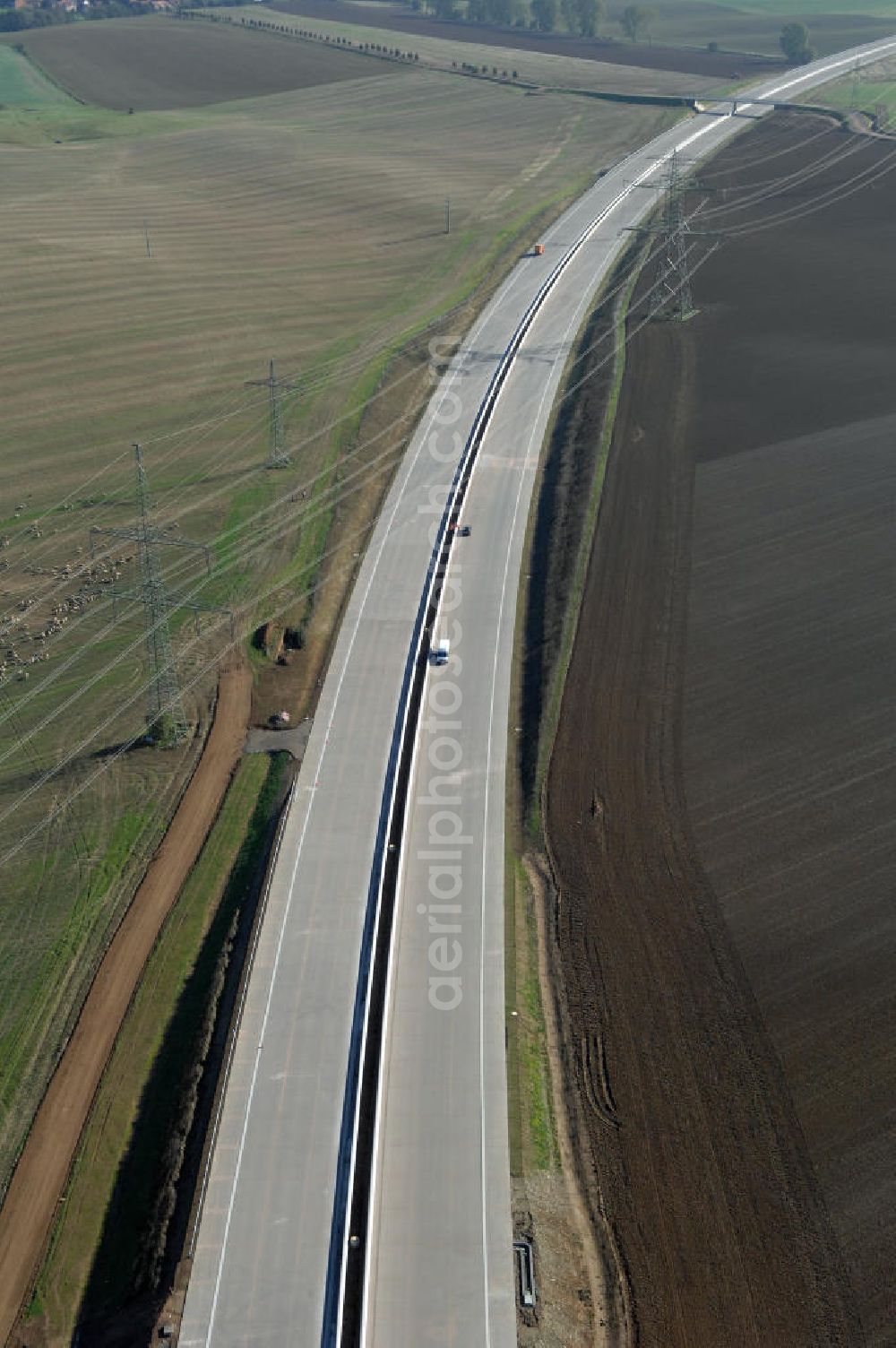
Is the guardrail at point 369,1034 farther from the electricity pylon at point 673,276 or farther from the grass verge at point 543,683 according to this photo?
the electricity pylon at point 673,276

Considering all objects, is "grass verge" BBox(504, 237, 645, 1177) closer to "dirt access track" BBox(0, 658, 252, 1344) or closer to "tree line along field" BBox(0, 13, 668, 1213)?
"tree line along field" BBox(0, 13, 668, 1213)

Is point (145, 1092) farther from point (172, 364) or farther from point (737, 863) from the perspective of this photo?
point (172, 364)

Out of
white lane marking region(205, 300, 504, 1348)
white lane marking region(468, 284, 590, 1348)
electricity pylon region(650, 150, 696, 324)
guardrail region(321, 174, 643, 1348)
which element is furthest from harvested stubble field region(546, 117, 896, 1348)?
electricity pylon region(650, 150, 696, 324)

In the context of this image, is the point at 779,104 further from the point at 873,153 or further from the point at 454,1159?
the point at 454,1159

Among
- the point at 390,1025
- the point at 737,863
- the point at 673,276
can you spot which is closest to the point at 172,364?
the point at 673,276

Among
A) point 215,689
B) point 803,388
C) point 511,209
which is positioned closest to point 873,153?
point 511,209

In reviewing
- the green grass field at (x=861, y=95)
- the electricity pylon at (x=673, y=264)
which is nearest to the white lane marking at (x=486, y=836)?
the electricity pylon at (x=673, y=264)
